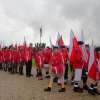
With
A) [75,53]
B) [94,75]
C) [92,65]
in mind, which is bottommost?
[94,75]

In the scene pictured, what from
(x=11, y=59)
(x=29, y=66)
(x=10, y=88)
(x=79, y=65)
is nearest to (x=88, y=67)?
(x=79, y=65)

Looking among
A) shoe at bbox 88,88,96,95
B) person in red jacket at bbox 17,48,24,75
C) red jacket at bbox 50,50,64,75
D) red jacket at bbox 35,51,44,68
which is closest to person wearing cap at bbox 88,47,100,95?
shoe at bbox 88,88,96,95

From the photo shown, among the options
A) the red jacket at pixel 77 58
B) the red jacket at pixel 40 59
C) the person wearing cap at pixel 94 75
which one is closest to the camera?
the person wearing cap at pixel 94 75

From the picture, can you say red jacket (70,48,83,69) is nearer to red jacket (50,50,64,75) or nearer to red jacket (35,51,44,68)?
red jacket (50,50,64,75)

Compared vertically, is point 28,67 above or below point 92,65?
above

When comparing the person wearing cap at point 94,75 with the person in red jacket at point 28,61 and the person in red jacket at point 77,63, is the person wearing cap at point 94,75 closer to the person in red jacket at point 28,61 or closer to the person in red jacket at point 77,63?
the person in red jacket at point 77,63

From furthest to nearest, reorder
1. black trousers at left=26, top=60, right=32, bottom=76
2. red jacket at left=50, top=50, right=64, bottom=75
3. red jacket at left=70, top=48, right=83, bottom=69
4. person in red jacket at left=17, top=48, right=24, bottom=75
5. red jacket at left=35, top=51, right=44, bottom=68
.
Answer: person in red jacket at left=17, top=48, right=24, bottom=75 < black trousers at left=26, top=60, right=32, bottom=76 < red jacket at left=35, top=51, right=44, bottom=68 < red jacket at left=50, top=50, right=64, bottom=75 < red jacket at left=70, top=48, right=83, bottom=69

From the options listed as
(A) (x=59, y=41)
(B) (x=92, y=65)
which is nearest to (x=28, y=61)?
(A) (x=59, y=41)

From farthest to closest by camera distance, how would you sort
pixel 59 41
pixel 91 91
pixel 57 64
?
1. pixel 59 41
2. pixel 57 64
3. pixel 91 91

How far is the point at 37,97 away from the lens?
1330 cm

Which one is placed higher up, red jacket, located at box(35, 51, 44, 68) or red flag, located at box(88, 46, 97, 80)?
red jacket, located at box(35, 51, 44, 68)

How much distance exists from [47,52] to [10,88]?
Result: 5.62 meters

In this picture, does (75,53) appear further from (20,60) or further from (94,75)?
(20,60)

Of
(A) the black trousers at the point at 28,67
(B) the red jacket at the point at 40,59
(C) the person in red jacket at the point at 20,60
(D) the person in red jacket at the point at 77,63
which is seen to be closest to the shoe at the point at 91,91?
(D) the person in red jacket at the point at 77,63
